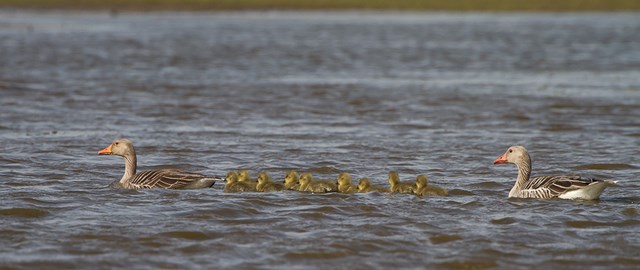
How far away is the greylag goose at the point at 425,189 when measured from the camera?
1198cm

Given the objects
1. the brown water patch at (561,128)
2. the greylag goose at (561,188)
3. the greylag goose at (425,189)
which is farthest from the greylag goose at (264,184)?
the brown water patch at (561,128)

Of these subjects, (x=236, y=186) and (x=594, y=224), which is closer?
(x=594, y=224)

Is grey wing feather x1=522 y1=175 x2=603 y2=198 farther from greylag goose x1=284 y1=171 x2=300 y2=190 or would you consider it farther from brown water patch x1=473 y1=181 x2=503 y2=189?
greylag goose x1=284 y1=171 x2=300 y2=190

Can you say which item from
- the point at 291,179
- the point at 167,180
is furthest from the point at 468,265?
the point at 167,180

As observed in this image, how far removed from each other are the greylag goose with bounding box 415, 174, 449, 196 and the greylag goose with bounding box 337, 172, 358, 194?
0.67 meters

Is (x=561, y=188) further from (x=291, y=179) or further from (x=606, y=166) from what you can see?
(x=606, y=166)

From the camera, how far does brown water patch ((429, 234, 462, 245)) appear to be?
33.1 ft

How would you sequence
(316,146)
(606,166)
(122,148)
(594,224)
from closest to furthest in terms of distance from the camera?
(594,224)
(122,148)
(606,166)
(316,146)

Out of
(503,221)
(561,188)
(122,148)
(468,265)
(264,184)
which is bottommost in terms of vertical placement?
(468,265)

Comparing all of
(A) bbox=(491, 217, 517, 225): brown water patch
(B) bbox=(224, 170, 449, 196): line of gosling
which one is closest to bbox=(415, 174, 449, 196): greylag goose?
(B) bbox=(224, 170, 449, 196): line of gosling

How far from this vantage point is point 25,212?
1115 cm

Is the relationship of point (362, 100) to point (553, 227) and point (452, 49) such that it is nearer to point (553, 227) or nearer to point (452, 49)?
point (553, 227)

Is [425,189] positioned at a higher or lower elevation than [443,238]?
higher

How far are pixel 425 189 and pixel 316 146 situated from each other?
4.37m
